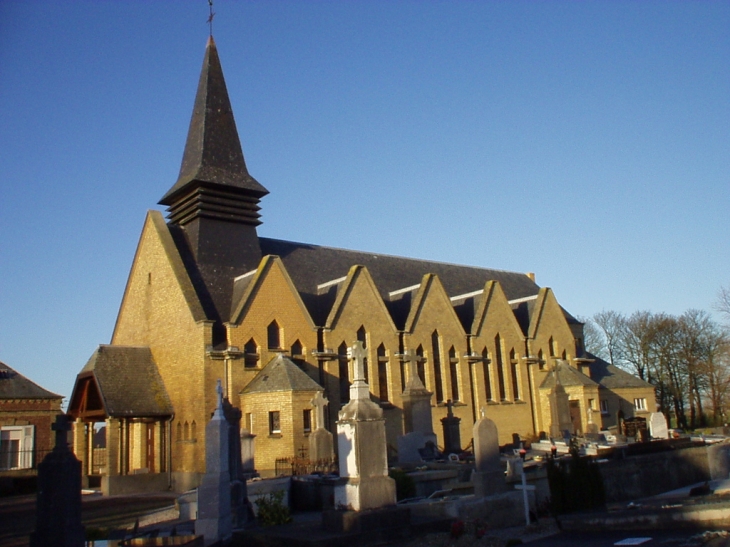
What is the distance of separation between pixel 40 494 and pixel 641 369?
194ft

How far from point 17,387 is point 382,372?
16.6 meters

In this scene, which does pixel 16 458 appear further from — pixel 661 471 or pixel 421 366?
pixel 661 471

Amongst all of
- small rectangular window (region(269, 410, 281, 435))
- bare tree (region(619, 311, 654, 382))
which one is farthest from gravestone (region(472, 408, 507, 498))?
bare tree (region(619, 311, 654, 382))

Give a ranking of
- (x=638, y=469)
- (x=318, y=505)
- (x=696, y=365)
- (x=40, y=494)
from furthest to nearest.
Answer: (x=696, y=365)
(x=638, y=469)
(x=318, y=505)
(x=40, y=494)

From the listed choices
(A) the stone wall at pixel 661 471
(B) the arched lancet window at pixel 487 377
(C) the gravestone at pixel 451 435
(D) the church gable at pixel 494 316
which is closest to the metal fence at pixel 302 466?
(C) the gravestone at pixel 451 435

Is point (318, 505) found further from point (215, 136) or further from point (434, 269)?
point (434, 269)

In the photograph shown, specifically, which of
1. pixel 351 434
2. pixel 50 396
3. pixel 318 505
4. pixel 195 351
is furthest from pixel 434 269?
pixel 351 434

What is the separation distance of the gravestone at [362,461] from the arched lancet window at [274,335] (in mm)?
15936

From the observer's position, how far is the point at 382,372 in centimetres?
3284

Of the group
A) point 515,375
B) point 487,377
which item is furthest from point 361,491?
point 515,375

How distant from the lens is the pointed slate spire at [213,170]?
103 ft

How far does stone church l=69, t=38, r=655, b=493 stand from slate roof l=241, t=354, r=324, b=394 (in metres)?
0.07

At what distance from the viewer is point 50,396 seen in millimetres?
31719

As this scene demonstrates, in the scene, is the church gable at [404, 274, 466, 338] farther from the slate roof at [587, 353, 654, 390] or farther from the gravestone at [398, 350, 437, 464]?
the slate roof at [587, 353, 654, 390]
